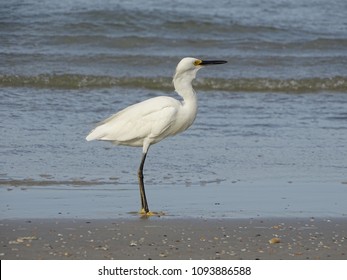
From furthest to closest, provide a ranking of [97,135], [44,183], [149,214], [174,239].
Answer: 1. [44,183]
2. [97,135]
3. [149,214]
4. [174,239]

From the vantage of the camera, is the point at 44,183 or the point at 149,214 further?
the point at 44,183

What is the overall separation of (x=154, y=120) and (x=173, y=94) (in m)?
5.82

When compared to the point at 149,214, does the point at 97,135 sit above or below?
above

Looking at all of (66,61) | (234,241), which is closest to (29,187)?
(234,241)

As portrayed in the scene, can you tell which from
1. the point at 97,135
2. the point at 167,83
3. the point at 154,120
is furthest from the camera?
the point at 167,83

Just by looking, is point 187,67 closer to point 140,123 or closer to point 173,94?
point 140,123

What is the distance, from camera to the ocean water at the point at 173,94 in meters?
7.54

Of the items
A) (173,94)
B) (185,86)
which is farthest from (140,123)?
(173,94)

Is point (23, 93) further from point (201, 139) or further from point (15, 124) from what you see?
point (201, 139)

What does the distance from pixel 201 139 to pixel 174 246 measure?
3.91 m

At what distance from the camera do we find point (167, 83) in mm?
14352

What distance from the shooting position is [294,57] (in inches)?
659

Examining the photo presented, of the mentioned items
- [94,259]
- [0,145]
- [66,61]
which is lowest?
[94,259]

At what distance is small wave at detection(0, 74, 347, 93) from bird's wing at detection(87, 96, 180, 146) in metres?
5.85
